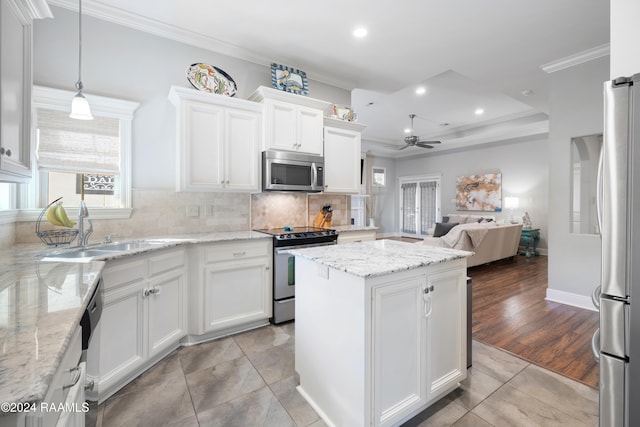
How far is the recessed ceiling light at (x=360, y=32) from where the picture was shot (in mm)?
2848

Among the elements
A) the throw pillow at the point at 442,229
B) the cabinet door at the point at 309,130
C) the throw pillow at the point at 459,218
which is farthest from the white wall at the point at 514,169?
the cabinet door at the point at 309,130

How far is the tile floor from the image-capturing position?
1.63 meters

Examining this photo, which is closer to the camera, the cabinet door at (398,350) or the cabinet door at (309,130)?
the cabinet door at (398,350)

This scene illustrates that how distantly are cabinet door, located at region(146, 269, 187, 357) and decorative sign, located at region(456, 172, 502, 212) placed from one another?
7.53 metres

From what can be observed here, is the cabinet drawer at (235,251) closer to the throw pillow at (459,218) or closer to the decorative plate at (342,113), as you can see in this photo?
the decorative plate at (342,113)

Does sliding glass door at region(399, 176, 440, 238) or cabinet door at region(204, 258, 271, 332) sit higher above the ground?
sliding glass door at region(399, 176, 440, 238)

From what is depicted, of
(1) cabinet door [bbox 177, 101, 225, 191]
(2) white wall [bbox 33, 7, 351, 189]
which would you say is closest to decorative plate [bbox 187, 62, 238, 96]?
(2) white wall [bbox 33, 7, 351, 189]

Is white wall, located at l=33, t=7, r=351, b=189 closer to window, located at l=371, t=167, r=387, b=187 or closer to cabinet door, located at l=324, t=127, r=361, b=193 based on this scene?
cabinet door, located at l=324, t=127, r=361, b=193

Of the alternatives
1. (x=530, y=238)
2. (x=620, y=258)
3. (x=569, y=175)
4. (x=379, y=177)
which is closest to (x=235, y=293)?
(x=620, y=258)

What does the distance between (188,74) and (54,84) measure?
106cm

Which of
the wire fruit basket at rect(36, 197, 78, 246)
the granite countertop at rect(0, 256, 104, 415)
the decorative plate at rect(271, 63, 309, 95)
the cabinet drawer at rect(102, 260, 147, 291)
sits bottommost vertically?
the cabinet drawer at rect(102, 260, 147, 291)

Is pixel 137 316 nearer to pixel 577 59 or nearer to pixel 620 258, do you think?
pixel 620 258

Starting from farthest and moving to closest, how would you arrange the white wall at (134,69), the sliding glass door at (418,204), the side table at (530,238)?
1. the sliding glass door at (418,204)
2. the side table at (530,238)
3. the white wall at (134,69)

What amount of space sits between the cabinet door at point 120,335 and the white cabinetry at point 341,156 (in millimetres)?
2268
